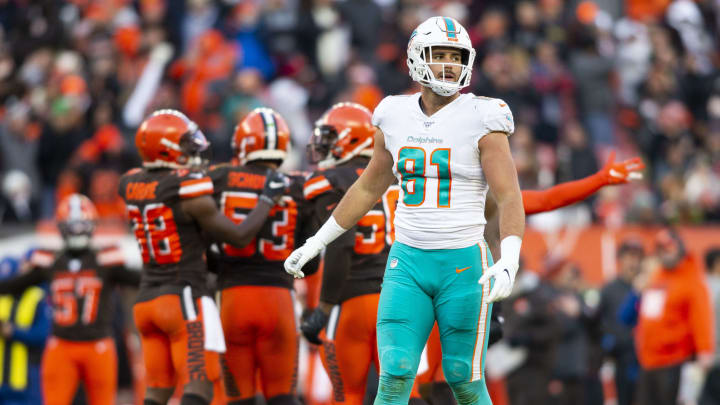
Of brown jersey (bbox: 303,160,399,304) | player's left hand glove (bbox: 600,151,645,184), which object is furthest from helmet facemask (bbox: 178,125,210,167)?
player's left hand glove (bbox: 600,151,645,184)

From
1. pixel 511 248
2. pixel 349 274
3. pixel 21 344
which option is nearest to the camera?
pixel 511 248

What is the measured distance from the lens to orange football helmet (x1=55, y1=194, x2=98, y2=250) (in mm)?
10211

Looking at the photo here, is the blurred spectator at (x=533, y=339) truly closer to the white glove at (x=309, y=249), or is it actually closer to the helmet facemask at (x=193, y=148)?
the helmet facemask at (x=193, y=148)

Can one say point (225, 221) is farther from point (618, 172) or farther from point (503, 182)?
point (618, 172)

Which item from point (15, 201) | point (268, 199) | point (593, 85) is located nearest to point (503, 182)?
point (268, 199)

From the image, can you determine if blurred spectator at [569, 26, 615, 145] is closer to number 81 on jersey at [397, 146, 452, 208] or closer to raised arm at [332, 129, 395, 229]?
raised arm at [332, 129, 395, 229]

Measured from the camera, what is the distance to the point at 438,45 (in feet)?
20.9

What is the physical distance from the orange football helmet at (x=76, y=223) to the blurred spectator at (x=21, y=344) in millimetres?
1536

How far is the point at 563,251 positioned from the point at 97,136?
6021mm

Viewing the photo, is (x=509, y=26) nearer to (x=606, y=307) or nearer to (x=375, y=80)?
(x=375, y=80)

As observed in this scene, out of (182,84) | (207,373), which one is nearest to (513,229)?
(207,373)

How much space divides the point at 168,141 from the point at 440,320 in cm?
278

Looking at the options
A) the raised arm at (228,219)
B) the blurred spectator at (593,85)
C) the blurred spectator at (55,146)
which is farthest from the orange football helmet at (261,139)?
the blurred spectator at (593,85)

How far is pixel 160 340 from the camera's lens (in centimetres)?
812
